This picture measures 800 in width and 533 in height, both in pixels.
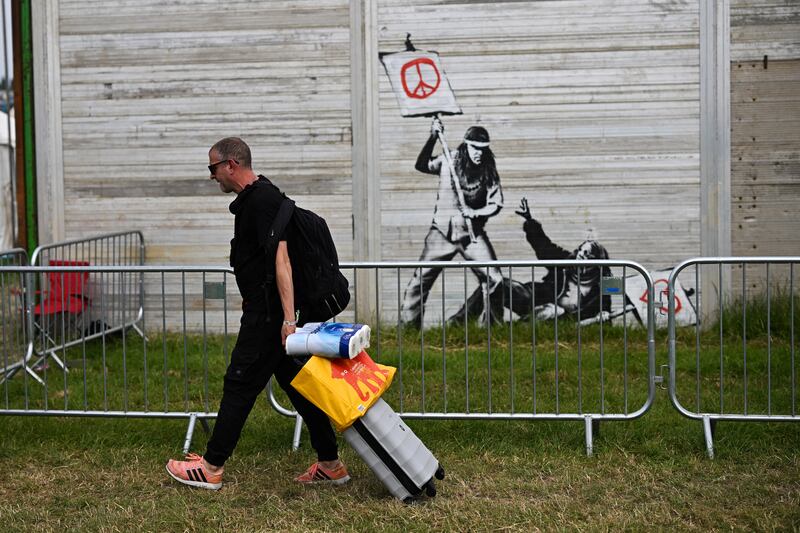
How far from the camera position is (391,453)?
207 inches

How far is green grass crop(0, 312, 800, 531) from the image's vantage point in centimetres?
511

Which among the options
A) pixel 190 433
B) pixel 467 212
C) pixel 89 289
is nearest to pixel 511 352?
pixel 190 433

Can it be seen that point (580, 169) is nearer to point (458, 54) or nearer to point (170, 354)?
point (458, 54)

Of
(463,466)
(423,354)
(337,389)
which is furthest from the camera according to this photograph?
(423,354)

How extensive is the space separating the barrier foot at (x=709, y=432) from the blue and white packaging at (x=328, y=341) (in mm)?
2327

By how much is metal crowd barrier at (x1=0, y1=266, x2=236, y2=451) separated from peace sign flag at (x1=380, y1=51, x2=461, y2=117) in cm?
250

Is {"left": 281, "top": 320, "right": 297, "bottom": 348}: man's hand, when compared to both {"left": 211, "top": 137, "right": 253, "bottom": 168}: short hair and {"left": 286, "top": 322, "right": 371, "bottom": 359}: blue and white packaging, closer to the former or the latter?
{"left": 286, "top": 322, "right": 371, "bottom": 359}: blue and white packaging

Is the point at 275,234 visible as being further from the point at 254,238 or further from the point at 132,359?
the point at 132,359

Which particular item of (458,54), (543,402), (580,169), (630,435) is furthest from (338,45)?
(630,435)

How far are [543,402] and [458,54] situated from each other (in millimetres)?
4070

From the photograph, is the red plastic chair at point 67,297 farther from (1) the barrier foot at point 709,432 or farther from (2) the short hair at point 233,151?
(1) the barrier foot at point 709,432

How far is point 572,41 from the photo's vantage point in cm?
992

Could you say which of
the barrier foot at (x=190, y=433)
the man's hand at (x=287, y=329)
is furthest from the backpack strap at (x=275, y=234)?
the barrier foot at (x=190, y=433)

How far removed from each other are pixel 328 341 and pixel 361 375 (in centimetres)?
28
